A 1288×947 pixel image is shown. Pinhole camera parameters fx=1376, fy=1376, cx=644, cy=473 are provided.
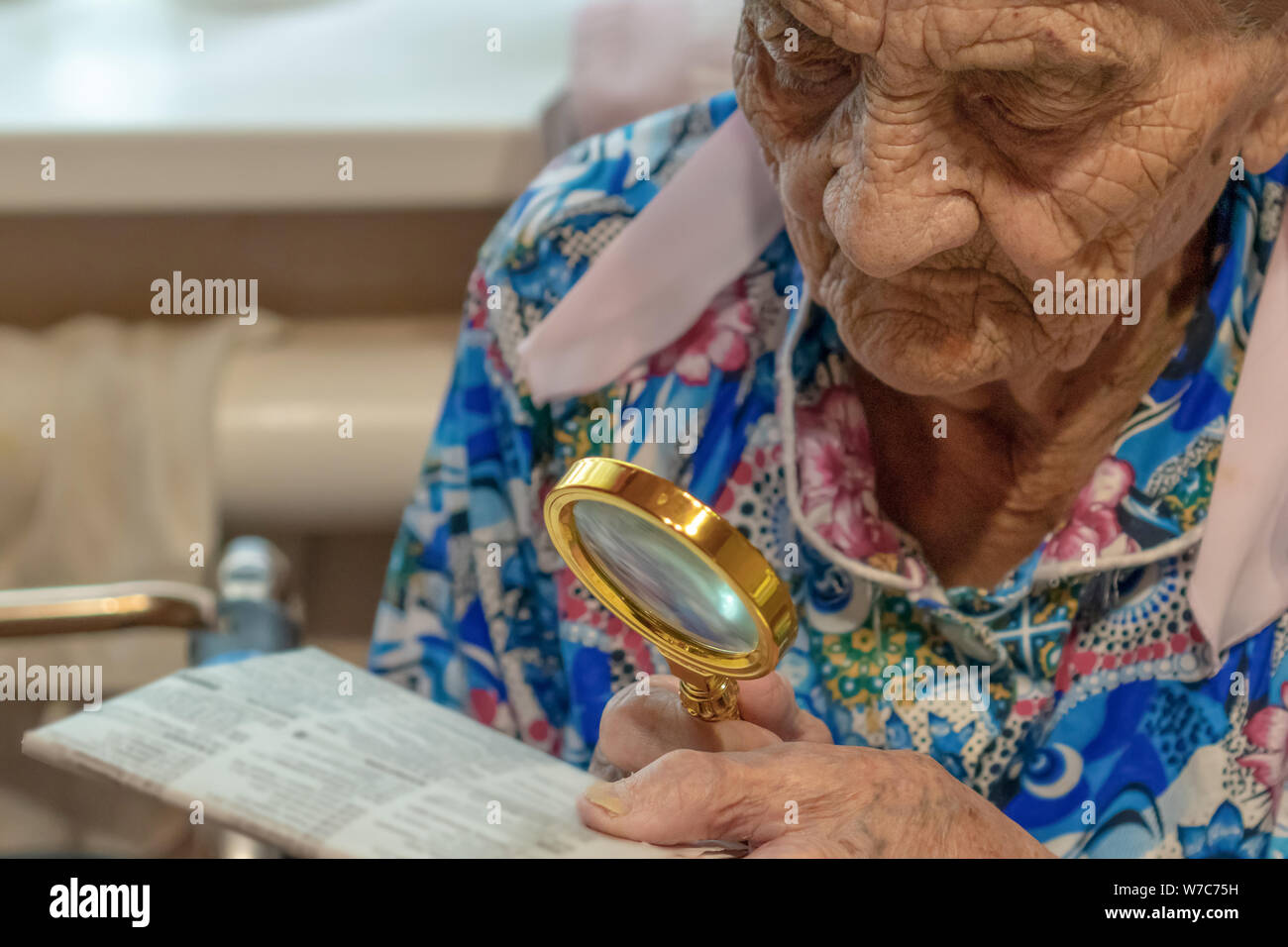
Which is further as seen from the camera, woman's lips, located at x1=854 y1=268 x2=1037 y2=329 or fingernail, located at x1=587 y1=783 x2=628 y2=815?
woman's lips, located at x1=854 y1=268 x2=1037 y2=329

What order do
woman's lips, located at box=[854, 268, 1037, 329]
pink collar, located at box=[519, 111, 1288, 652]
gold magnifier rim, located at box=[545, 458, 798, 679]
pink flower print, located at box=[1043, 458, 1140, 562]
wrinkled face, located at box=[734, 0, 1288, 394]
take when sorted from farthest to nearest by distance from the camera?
pink collar, located at box=[519, 111, 1288, 652] → pink flower print, located at box=[1043, 458, 1140, 562] → woman's lips, located at box=[854, 268, 1037, 329] → wrinkled face, located at box=[734, 0, 1288, 394] → gold magnifier rim, located at box=[545, 458, 798, 679]

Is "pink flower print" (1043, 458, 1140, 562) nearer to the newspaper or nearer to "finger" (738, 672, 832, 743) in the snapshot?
"finger" (738, 672, 832, 743)

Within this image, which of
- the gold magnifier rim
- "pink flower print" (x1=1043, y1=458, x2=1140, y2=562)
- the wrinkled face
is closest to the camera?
the gold magnifier rim

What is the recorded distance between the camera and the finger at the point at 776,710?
0.74 meters

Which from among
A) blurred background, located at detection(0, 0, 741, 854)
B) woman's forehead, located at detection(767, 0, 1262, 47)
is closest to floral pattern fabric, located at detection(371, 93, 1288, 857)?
woman's forehead, located at detection(767, 0, 1262, 47)

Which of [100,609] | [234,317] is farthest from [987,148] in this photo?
[234,317]

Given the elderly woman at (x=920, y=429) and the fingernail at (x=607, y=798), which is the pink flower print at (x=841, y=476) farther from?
the fingernail at (x=607, y=798)

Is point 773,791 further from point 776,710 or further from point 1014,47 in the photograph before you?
point 1014,47

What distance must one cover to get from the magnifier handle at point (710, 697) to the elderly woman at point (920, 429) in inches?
1.2

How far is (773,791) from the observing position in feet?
2.14

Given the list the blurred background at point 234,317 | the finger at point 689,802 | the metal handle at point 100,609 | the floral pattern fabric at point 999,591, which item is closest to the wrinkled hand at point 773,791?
the finger at point 689,802

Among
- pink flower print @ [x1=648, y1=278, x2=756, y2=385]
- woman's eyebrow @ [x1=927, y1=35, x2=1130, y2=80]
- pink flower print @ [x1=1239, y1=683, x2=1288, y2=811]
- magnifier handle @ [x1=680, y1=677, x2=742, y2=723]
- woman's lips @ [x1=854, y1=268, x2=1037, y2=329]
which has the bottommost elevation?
pink flower print @ [x1=1239, y1=683, x2=1288, y2=811]

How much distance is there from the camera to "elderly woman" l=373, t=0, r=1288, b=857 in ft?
2.28
